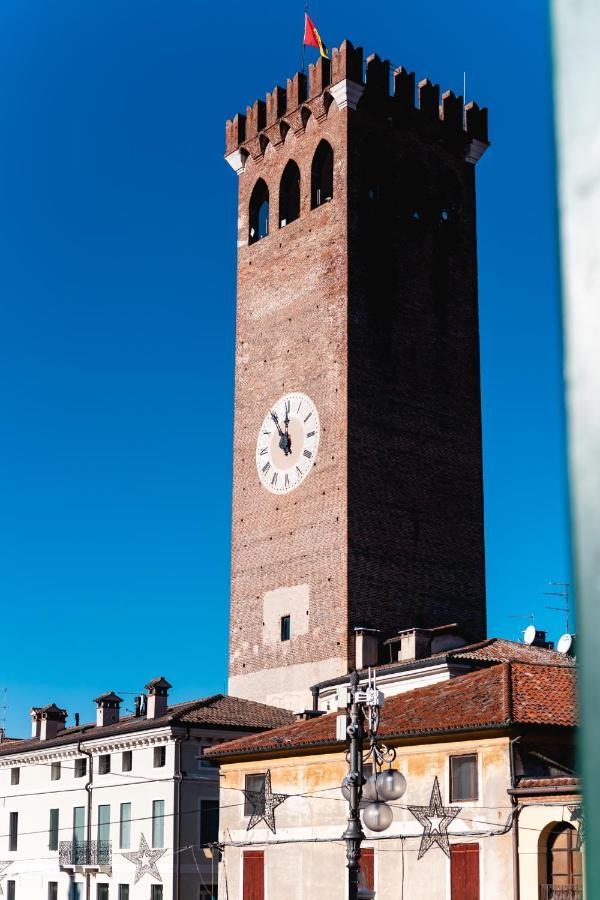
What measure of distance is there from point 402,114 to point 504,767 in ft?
87.1

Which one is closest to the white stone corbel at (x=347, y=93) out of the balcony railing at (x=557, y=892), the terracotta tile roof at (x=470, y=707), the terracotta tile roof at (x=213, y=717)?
the terracotta tile roof at (x=213, y=717)

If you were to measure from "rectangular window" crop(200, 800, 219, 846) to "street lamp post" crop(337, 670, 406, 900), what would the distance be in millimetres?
20867

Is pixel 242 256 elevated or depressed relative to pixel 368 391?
elevated

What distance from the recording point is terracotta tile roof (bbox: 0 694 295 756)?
38.1 metres

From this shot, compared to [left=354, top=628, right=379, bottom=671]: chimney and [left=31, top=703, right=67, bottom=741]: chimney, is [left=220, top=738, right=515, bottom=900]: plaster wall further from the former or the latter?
[left=31, top=703, right=67, bottom=741]: chimney

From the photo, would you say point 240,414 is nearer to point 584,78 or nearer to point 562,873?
point 562,873

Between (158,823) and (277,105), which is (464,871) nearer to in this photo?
(158,823)

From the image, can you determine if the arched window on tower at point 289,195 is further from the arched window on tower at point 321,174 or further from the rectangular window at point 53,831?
the rectangular window at point 53,831

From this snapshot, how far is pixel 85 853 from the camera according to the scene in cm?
3972

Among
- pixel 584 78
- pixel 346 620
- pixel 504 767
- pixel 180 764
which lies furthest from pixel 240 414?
pixel 584 78

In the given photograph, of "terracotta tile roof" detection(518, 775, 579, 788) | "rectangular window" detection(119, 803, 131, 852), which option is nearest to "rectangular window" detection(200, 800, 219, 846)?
"rectangular window" detection(119, 803, 131, 852)

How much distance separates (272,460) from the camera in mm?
43219

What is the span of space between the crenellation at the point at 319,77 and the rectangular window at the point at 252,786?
23.5 meters

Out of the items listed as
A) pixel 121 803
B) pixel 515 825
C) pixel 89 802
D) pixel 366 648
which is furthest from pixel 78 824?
pixel 515 825
